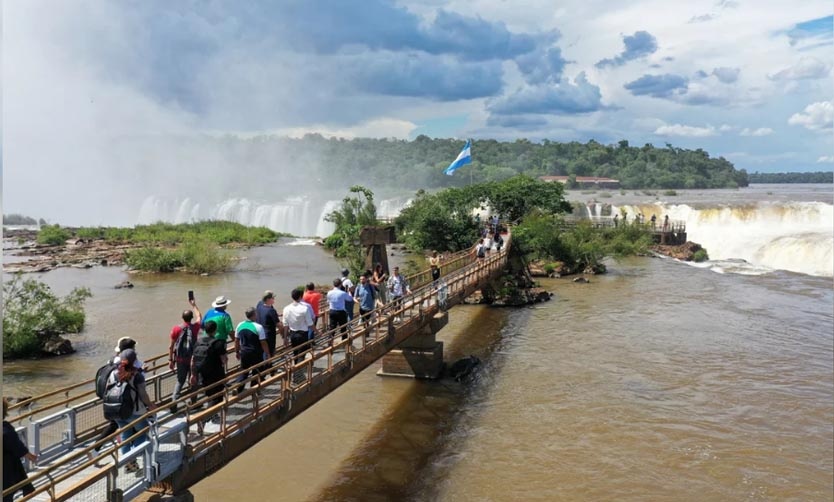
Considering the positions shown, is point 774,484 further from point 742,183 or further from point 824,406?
point 742,183

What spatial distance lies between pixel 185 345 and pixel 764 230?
173 feet

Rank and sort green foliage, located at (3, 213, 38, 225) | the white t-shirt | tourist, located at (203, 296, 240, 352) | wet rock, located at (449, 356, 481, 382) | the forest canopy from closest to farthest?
tourist, located at (203, 296, 240, 352), the white t-shirt, wet rock, located at (449, 356, 481, 382), green foliage, located at (3, 213, 38, 225), the forest canopy

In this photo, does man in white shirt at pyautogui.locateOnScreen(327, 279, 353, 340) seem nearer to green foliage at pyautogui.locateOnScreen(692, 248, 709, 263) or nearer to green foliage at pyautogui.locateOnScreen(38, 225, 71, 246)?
green foliage at pyautogui.locateOnScreen(692, 248, 709, 263)

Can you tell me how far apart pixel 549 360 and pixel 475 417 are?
5.55 metres

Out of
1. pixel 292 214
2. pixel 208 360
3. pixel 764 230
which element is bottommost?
pixel 764 230

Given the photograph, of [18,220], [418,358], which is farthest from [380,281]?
[18,220]

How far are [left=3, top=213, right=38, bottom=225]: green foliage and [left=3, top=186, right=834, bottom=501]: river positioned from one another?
76580mm

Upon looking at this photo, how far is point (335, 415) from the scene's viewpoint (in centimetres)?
1512

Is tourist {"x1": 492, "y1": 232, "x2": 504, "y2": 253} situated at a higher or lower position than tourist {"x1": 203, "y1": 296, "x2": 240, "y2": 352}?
lower

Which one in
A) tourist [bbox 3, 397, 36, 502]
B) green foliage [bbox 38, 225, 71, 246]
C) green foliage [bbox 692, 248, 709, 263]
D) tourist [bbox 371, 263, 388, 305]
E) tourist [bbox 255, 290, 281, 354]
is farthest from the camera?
green foliage [bbox 38, 225, 71, 246]

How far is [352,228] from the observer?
1563 inches

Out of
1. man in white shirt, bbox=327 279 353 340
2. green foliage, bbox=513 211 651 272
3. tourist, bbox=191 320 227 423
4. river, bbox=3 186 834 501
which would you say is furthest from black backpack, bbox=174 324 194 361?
Result: green foliage, bbox=513 211 651 272

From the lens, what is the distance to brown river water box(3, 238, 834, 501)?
12.1 m

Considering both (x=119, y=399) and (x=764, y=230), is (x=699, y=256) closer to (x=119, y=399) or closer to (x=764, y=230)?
(x=764, y=230)
